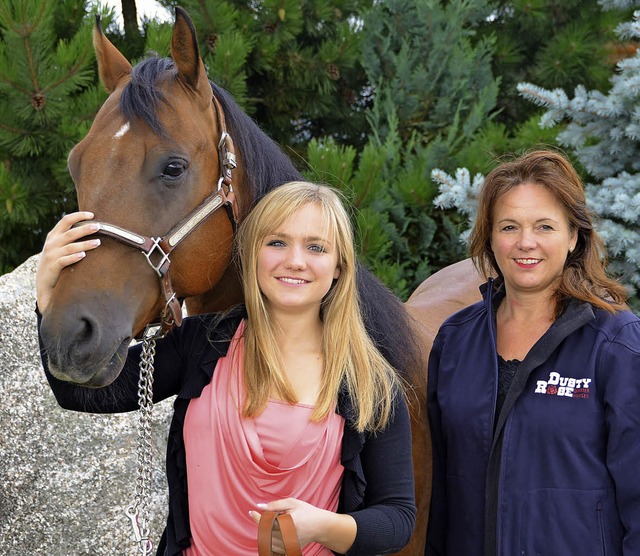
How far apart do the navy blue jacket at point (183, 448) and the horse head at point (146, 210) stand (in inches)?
4.0

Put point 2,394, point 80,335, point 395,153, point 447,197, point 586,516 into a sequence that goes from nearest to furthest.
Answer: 1. point 80,335
2. point 586,516
3. point 2,394
4. point 447,197
5. point 395,153

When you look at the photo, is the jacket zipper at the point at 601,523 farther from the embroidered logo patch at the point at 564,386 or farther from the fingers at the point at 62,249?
the fingers at the point at 62,249

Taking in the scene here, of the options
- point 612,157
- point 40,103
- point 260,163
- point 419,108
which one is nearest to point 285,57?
point 419,108

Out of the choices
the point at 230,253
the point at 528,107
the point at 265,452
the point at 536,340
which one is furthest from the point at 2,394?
the point at 528,107

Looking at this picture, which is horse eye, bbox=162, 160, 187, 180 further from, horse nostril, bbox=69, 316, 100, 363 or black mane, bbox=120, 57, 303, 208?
horse nostril, bbox=69, 316, 100, 363

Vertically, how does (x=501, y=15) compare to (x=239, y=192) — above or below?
above

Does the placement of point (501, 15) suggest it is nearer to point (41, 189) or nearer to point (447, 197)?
point (447, 197)

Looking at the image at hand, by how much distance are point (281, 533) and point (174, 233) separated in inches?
28.7

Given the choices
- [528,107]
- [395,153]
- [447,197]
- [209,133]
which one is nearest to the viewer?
[209,133]

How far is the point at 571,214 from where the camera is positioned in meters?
1.88

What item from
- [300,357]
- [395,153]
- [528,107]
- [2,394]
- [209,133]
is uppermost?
[528,107]

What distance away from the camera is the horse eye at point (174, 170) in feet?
5.56

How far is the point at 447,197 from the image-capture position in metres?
4.01

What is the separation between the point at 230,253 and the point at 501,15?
4.95 meters
